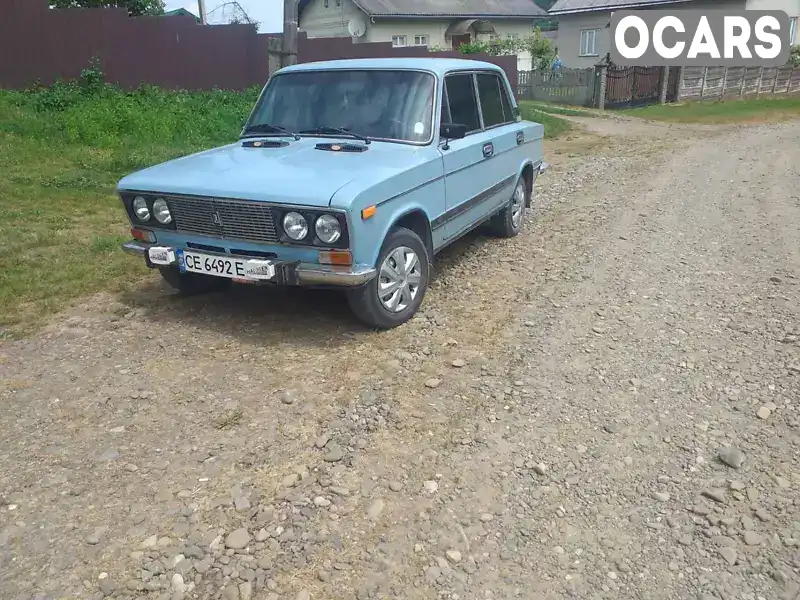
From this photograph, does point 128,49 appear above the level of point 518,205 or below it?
above

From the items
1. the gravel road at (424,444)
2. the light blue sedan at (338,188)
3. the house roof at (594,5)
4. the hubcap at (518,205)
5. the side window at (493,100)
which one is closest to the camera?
the gravel road at (424,444)

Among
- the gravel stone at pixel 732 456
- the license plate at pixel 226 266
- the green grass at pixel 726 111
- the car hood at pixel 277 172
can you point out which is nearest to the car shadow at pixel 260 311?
the license plate at pixel 226 266

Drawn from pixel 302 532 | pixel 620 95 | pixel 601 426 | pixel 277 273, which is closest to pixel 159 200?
pixel 277 273

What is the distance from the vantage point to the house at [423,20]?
33.0m

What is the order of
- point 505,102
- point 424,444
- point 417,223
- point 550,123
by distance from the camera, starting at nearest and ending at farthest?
point 424,444 < point 417,223 < point 505,102 < point 550,123

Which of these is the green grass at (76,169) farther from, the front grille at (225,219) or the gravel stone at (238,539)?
the gravel stone at (238,539)

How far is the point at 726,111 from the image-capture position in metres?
21.9

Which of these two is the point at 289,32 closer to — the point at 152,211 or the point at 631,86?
the point at 152,211

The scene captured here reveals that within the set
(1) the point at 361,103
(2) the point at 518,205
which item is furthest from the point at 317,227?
(2) the point at 518,205

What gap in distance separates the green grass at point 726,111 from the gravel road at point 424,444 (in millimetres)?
16551

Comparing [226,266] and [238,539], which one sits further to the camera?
[226,266]

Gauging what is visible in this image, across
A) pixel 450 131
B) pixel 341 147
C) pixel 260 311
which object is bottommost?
pixel 260 311

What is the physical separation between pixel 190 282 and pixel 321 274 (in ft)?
5.54

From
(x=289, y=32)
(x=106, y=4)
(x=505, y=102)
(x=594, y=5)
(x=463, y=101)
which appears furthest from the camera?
(x=594, y=5)
